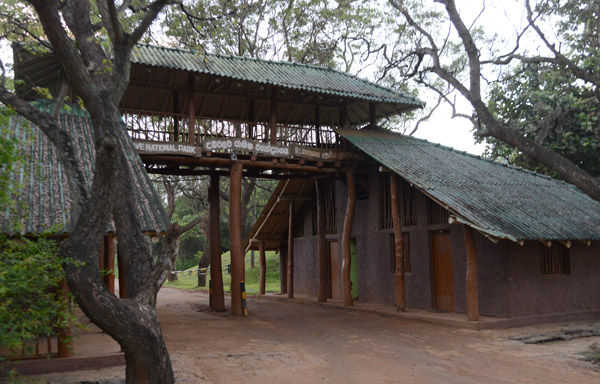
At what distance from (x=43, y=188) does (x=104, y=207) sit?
5.04 m

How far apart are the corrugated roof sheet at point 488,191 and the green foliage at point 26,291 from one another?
31.5ft

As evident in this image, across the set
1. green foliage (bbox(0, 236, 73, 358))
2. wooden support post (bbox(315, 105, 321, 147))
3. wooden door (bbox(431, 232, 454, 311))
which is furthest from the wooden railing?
green foliage (bbox(0, 236, 73, 358))

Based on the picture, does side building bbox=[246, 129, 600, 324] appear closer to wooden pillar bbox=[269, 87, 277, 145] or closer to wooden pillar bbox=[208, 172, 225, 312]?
wooden pillar bbox=[269, 87, 277, 145]

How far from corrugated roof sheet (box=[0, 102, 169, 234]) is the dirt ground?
2.52m

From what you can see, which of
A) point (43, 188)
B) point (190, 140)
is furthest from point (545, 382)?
point (190, 140)

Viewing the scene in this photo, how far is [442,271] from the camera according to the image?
15.8 meters

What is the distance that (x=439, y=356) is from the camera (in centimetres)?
1012

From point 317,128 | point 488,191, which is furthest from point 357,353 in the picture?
point 317,128

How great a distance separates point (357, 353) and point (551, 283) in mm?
6937

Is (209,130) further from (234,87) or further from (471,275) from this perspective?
(471,275)

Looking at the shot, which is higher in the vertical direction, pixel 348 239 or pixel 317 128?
pixel 317 128

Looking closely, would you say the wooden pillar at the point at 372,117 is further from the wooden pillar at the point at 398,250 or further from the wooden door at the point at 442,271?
the wooden door at the point at 442,271

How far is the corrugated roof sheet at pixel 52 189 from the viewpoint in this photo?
901 centimetres

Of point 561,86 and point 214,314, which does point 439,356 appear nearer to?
point 214,314
